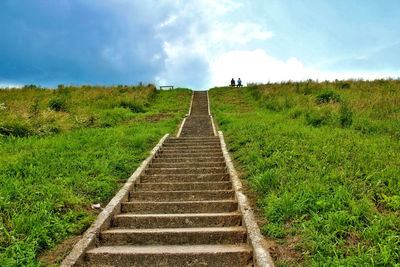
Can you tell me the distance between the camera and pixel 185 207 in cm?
466

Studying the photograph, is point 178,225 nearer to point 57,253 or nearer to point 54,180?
point 57,253

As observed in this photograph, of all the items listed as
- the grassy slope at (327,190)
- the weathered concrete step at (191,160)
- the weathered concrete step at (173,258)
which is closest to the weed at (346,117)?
the grassy slope at (327,190)

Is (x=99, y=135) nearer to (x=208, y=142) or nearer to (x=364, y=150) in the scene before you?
(x=208, y=142)

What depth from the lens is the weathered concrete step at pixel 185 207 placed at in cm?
464

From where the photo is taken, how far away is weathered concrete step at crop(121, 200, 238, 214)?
464 cm

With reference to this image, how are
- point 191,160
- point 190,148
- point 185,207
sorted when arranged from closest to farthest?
point 185,207 → point 191,160 → point 190,148

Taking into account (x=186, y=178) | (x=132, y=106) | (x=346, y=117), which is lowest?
(x=186, y=178)

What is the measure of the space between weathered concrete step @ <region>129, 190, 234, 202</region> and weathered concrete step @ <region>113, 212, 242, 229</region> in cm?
81

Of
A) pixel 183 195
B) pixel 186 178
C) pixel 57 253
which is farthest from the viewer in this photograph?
pixel 186 178

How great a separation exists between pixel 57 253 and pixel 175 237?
1.60 meters

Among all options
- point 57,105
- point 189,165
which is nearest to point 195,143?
point 189,165

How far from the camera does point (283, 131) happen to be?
7836 millimetres

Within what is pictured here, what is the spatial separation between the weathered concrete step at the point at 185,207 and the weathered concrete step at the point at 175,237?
2.74 ft

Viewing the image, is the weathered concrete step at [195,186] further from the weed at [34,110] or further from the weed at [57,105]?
the weed at [57,105]
